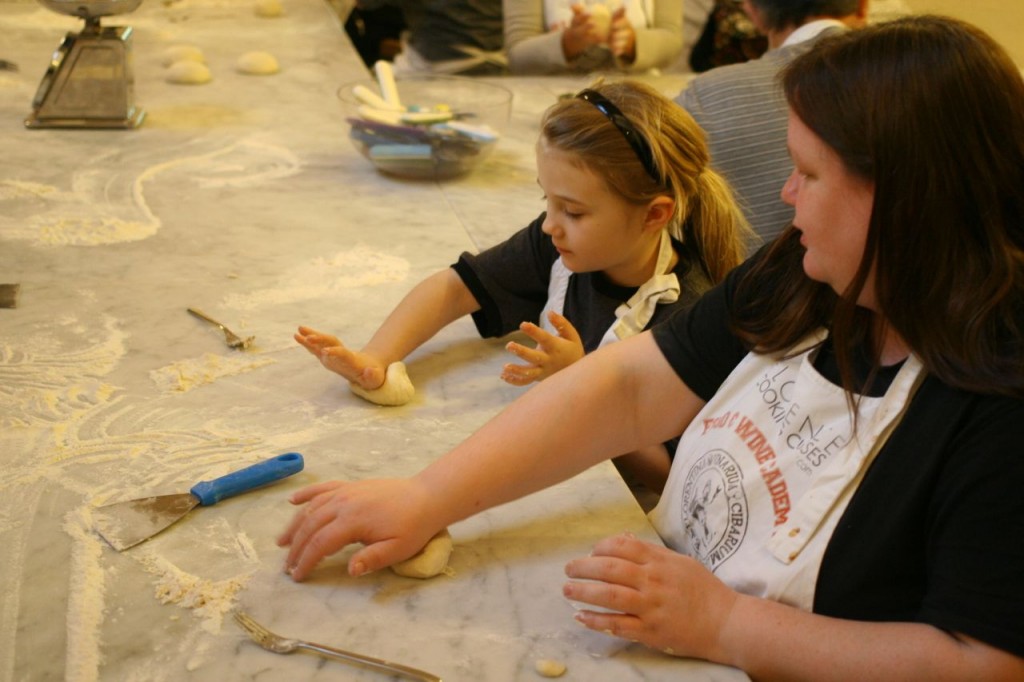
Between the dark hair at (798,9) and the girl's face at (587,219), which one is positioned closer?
the girl's face at (587,219)

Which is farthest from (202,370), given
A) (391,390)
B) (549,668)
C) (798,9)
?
(798,9)

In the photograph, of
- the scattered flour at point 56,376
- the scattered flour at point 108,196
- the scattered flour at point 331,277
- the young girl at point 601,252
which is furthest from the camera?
the scattered flour at point 108,196

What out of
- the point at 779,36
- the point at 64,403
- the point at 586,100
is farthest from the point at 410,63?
the point at 64,403

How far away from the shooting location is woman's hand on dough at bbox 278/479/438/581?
947mm

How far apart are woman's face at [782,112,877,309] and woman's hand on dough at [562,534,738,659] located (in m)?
0.28

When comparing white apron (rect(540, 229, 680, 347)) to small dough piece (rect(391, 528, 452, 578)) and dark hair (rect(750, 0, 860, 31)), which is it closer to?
small dough piece (rect(391, 528, 452, 578))

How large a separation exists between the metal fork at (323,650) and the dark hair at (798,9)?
1.63 meters

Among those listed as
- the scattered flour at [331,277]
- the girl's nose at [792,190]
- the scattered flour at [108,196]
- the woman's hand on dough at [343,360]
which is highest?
the girl's nose at [792,190]

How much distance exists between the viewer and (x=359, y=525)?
3.19 ft

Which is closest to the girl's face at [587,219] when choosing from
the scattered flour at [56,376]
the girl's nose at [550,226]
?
the girl's nose at [550,226]

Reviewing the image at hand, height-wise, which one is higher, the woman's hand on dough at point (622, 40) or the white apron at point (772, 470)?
the white apron at point (772, 470)

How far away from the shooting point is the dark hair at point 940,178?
2.66 ft

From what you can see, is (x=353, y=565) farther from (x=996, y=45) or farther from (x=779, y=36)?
(x=779, y=36)

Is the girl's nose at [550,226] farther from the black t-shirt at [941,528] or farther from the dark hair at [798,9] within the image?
the dark hair at [798,9]
